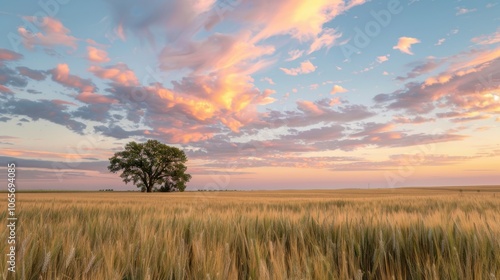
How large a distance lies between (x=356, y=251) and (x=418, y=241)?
52cm

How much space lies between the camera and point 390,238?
2.41m

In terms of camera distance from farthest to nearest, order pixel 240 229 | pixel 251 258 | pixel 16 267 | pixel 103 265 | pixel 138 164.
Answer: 1. pixel 138 164
2. pixel 240 229
3. pixel 251 258
4. pixel 103 265
5. pixel 16 267

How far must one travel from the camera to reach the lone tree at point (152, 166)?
2346 inches

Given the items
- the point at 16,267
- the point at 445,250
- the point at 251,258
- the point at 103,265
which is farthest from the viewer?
the point at 445,250

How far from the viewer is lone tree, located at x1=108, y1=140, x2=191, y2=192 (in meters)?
59.6

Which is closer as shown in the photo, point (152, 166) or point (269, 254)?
point (269, 254)

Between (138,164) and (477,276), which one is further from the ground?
(138,164)

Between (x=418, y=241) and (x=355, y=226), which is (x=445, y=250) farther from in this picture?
(x=355, y=226)

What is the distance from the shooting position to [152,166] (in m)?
61.0

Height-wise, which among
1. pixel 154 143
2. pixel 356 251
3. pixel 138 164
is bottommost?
pixel 356 251

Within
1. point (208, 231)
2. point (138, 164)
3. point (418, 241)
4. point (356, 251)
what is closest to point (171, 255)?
point (208, 231)

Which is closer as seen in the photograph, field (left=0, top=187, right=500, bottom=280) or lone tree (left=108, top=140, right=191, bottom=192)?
field (left=0, top=187, right=500, bottom=280)

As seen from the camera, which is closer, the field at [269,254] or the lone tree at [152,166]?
the field at [269,254]

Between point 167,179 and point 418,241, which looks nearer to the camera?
point 418,241
